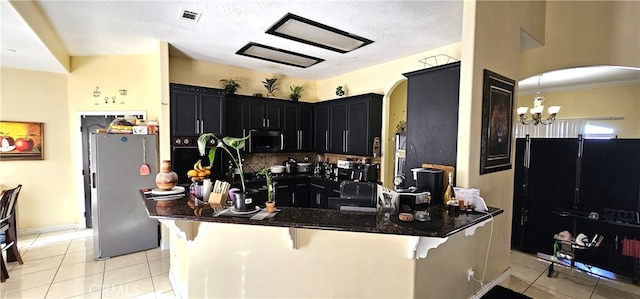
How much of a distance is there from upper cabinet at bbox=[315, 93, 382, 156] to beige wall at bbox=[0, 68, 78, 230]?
4272 millimetres

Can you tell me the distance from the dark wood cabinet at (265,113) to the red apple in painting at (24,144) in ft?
11.0

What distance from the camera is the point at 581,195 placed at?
3613 mm

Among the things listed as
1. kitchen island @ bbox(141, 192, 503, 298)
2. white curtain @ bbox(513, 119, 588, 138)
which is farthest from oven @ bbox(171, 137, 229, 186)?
white curtain @ bbox(513, 119, 588, 138)

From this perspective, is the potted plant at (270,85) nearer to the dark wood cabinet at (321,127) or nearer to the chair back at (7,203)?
the dark wood cabinet at (321,127)

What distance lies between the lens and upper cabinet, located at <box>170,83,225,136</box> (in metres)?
3.98

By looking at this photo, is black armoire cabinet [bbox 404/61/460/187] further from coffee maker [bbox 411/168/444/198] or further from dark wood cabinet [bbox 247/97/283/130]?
dark wood cabinet [bbox 247/97/283/130]

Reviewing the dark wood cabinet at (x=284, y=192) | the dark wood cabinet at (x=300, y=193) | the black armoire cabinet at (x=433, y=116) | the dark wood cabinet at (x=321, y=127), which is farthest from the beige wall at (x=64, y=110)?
the black armoire cabinet at (x=433, y=116)

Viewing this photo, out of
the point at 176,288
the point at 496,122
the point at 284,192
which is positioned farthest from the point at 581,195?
the point at 176,288

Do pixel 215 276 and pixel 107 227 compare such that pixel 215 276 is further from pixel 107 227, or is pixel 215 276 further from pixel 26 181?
pixel 26 181

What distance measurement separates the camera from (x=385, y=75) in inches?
185

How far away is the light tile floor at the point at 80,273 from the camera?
2.83 metres

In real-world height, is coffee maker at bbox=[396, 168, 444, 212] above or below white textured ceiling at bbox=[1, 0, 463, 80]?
below

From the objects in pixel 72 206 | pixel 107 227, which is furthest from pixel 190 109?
pixel 72 206

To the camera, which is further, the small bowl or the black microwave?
the small bowl
